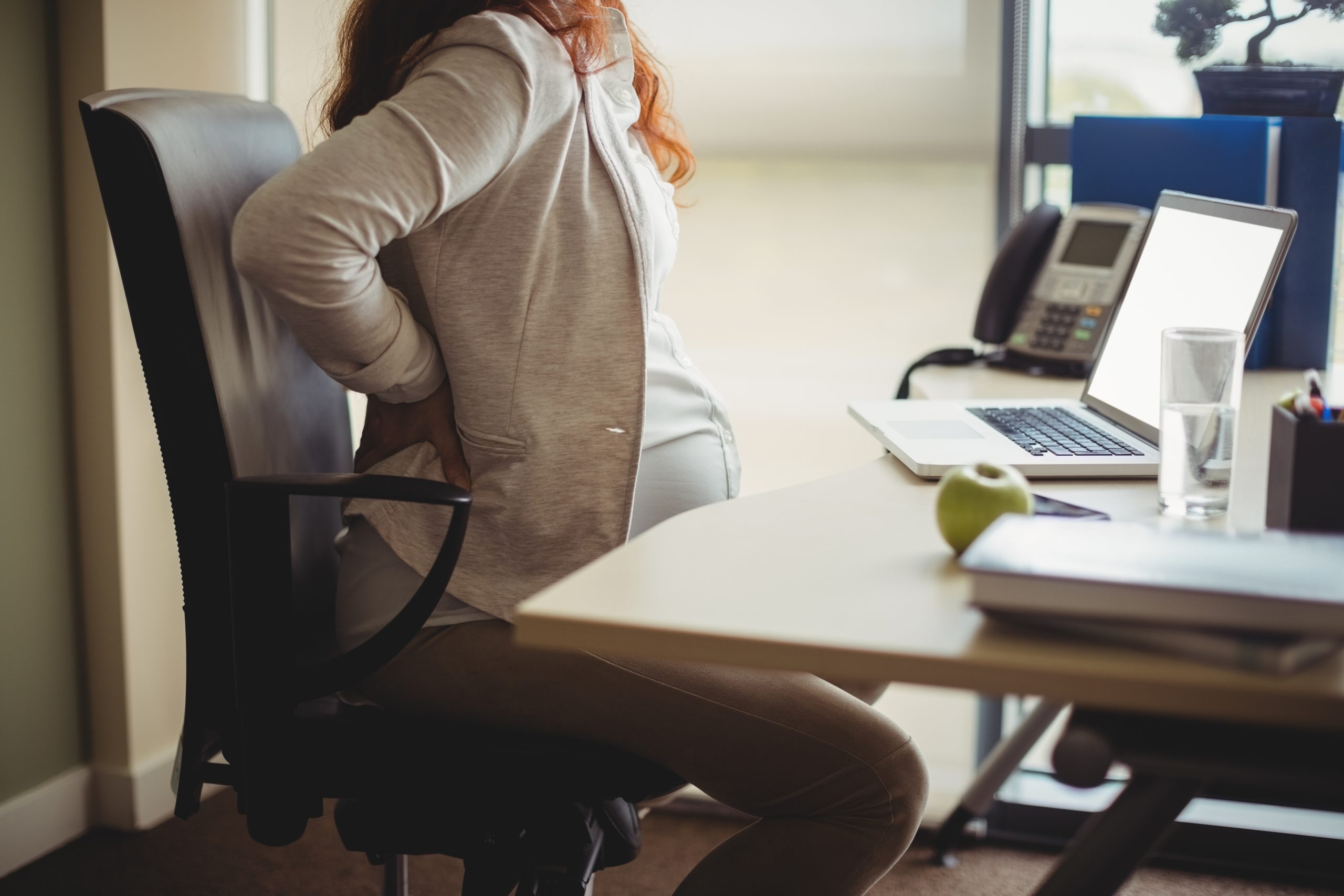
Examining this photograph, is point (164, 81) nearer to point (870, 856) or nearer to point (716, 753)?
point (716, 753)

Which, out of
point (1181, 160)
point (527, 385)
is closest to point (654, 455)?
point (527, 385)

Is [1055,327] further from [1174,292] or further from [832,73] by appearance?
[832,73]

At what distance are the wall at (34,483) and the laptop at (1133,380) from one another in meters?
1.30

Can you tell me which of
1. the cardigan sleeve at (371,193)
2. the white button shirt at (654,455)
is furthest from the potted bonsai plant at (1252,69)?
the cardigan sleeve at (371,193)

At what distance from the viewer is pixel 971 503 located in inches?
34.2

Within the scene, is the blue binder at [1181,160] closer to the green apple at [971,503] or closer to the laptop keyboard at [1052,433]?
the laptop keyboard at [1052,433]

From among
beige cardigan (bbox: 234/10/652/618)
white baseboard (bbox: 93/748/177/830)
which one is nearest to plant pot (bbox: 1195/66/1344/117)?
beige cardigan (bbox: 234/10/652/618)

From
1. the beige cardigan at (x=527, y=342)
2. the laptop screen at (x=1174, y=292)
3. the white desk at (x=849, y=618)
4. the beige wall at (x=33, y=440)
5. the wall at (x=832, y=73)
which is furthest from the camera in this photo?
the wall at (x=832, y=73)

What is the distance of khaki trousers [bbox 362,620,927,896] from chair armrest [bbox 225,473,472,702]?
0.16 feet

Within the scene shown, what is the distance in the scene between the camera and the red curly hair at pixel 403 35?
3.83ft

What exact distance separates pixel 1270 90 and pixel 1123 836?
53.6 inches

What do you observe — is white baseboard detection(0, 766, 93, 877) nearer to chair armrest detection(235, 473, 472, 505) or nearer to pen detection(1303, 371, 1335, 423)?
chair armrest detection(235, 473, 472, 505)

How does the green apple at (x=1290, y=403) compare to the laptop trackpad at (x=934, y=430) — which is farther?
the laptop trackpad at (x=934, y=430)

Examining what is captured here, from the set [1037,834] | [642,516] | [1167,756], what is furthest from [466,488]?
[1037,834]
